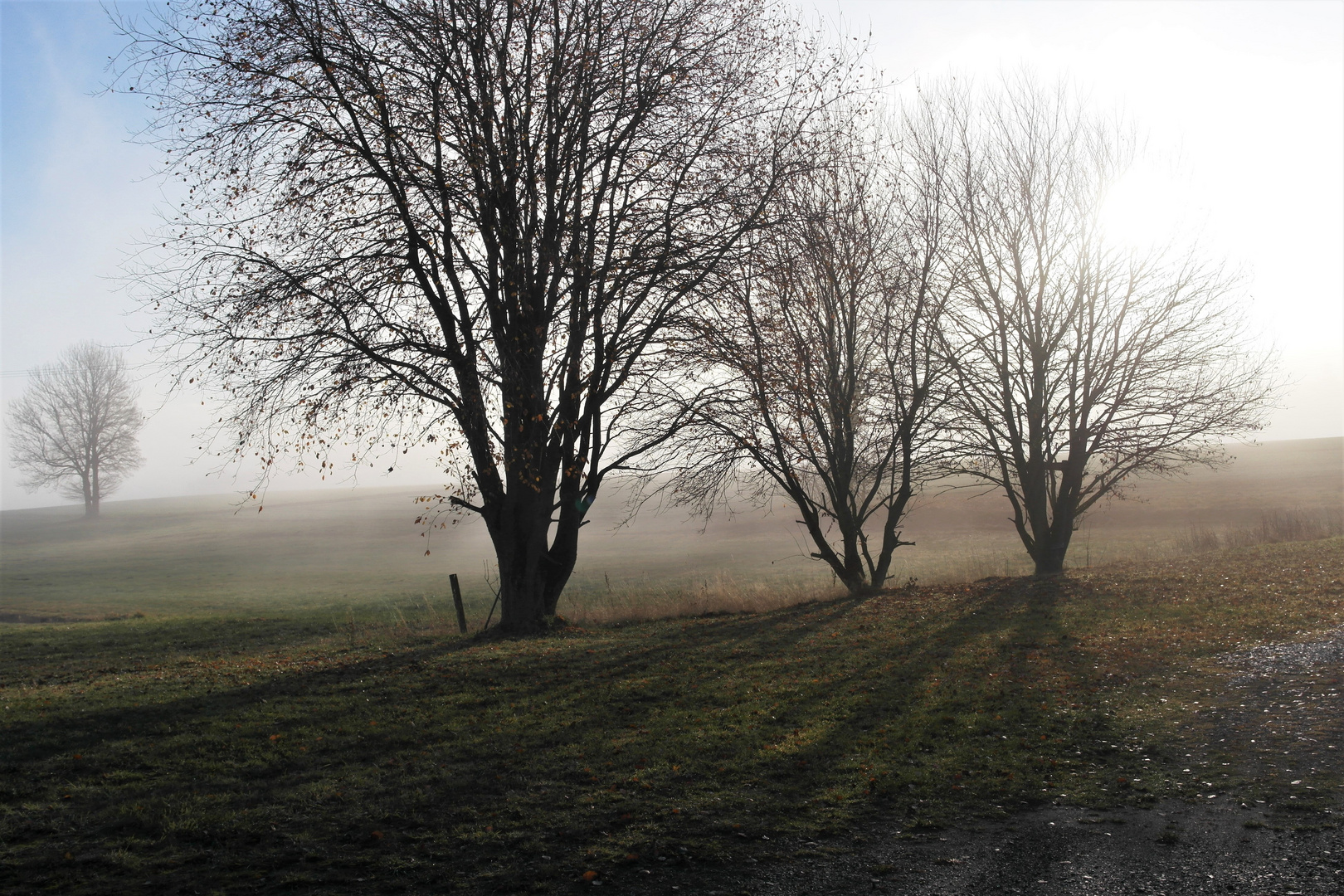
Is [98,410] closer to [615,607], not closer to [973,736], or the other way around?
[615,607]

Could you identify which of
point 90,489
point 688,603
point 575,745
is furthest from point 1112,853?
point 90,489

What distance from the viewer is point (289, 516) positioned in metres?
80.4

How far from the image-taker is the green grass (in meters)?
5.23

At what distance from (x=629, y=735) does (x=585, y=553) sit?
44.7 meters

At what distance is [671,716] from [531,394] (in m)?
5.92

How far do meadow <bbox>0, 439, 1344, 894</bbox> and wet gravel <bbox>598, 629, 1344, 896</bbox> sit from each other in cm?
7

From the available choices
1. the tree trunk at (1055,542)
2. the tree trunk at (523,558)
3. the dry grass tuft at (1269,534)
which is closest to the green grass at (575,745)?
the tree trunk at (523,558)

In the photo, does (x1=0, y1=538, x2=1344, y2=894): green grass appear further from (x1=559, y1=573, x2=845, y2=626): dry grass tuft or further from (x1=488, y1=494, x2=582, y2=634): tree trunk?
(x1=559, y1=573, x2=845, y2=626): dry grass tuft

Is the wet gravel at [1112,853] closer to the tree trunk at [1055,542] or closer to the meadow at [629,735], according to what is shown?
the meadow at [629,735]

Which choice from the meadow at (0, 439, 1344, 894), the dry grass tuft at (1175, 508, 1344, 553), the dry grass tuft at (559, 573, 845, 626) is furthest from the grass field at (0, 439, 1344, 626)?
the meadow at (0, 439, 1344, 894)

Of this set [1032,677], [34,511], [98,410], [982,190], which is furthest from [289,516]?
[1032,677]

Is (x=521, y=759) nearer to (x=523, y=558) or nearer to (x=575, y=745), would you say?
(x=575, y=745)

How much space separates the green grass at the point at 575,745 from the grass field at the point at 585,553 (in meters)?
7.56

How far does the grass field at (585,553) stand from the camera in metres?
27.0
